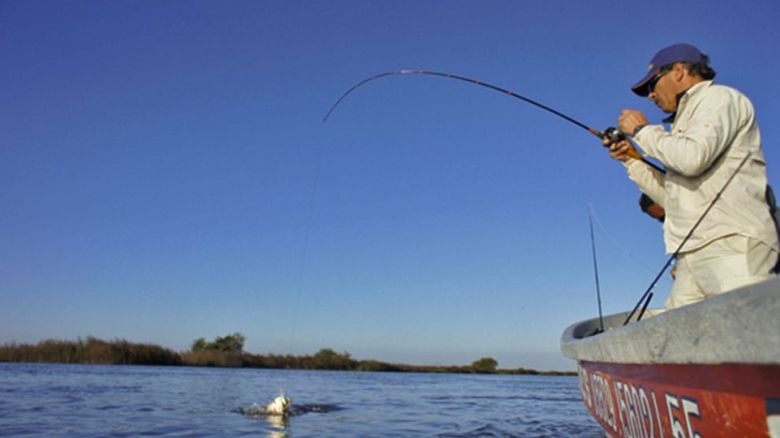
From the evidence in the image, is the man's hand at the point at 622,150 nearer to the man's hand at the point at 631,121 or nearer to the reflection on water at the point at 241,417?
the man's hand at the point at 631,121

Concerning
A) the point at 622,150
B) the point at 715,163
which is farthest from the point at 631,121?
the point at 715,163

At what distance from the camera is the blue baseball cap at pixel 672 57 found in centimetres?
287

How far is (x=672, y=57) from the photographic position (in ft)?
9.53

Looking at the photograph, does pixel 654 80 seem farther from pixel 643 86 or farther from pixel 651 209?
pixel 651 209

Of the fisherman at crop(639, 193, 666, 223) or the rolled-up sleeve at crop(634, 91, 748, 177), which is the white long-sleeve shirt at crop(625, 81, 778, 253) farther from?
the fisherman at crop(639, 193, 666, 223)

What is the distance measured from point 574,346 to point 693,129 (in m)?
1.77

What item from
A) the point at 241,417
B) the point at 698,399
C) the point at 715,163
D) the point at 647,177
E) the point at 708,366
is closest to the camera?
the point at 708,366

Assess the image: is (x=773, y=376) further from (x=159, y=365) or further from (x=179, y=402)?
(x=159, y=365)

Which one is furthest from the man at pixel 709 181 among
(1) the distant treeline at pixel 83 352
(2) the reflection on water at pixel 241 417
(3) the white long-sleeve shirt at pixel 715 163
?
(1) the distant treeline at pixel 83 352

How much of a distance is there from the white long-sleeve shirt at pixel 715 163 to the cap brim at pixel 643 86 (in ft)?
0.86

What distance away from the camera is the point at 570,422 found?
44.3 ft

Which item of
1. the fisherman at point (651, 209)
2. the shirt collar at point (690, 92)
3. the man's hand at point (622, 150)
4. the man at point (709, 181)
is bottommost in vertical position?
the man at point (709, 181)

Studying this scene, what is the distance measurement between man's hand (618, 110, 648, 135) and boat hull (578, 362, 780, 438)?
3.80ft

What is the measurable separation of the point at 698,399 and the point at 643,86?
176cm
